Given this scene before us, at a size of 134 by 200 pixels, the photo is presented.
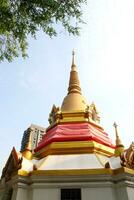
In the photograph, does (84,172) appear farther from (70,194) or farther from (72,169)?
(70,194)

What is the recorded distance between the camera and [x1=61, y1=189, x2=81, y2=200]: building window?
36.1 ft

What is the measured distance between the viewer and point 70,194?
11.1 metres

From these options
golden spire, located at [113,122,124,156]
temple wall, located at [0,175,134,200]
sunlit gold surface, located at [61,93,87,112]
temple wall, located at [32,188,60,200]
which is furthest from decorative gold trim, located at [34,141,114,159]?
sunlit gold surface, located at [61,93,87,112]

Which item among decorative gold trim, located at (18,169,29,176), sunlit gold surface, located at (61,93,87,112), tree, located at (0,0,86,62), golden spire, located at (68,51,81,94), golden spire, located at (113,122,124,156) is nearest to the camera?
tree, located at (0,0,86,62)

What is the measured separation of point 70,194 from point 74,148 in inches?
112

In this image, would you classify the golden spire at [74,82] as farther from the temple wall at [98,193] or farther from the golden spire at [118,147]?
the temple wall at [98,193]

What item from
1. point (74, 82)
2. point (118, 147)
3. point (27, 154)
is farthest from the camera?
point (74, 82)

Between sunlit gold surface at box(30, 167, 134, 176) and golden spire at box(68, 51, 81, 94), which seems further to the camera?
golden spire at box(68, 51, 81, 94)

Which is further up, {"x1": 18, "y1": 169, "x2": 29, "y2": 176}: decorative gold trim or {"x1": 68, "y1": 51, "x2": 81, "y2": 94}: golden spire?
{"x1": 68, "y1": 51, "x2": 81, "y2": 94}: golden spire

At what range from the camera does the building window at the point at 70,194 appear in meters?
11.0

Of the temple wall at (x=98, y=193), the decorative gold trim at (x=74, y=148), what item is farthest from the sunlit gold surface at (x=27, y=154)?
the temple wall at (x=98, y=193)

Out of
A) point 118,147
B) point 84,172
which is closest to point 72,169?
point 84,172

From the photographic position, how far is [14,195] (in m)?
11.4

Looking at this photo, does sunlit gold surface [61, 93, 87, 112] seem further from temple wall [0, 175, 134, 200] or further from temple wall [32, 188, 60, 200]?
temple wall [32, 188, 60, 200]
